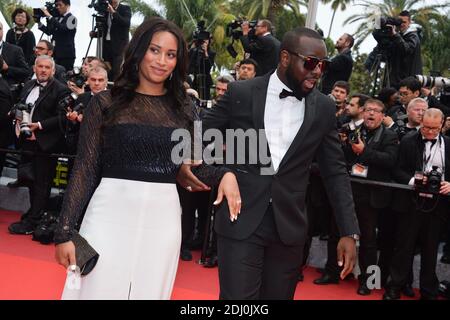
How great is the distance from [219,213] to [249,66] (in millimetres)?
4181

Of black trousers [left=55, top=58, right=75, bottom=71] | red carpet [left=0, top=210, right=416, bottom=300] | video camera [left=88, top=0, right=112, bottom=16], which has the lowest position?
red carpet [left=0, top=210, right=416, bottom=300]

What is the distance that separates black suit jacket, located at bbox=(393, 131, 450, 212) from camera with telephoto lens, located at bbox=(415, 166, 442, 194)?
239 mm

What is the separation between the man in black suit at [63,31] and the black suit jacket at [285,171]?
20.0 ft

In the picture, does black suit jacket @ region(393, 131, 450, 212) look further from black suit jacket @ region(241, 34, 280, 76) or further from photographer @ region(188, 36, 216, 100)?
photographer @ region(188, 36, 216, 100)

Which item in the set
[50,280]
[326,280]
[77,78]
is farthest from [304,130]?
[77,78]

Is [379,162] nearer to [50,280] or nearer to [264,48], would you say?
[264,48]

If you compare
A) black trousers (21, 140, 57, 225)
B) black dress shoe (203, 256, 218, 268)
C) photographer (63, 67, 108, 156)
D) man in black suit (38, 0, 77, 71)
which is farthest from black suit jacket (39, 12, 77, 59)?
black dress shoe (203, 256, 218, 268)

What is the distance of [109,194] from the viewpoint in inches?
99.9

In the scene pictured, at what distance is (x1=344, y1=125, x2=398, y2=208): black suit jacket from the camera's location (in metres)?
5.55

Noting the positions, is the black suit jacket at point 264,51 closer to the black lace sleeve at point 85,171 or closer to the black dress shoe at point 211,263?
the black dress shoe at point 211,263

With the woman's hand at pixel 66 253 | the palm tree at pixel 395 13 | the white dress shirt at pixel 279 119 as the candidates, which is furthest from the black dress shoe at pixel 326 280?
the palm tree at pixel 395 13

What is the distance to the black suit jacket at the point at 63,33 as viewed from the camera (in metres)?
8.58

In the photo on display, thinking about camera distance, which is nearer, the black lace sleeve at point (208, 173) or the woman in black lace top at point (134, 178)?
the woman in black lace top at point (134, 178)
